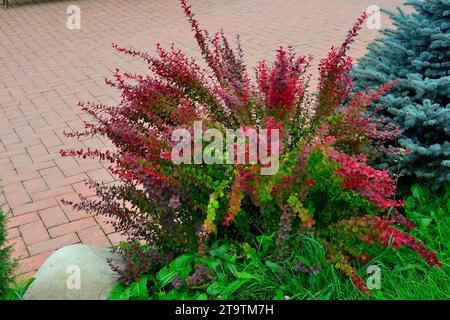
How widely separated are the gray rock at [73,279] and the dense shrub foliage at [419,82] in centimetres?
174

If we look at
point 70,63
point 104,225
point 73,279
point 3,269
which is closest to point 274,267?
point 73,279

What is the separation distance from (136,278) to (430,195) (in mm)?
1804

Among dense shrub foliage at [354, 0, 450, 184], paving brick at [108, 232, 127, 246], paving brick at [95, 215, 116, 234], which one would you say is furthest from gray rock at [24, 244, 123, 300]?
dense shrub foliage at [354, 0, 450, 184]

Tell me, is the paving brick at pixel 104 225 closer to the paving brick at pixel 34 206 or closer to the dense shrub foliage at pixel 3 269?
the paving brick at pixel 34 206

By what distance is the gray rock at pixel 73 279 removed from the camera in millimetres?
2285

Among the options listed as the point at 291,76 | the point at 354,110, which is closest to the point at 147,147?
the point at 291,76

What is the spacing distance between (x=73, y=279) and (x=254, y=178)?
0.97m

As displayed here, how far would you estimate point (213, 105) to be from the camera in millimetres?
2787

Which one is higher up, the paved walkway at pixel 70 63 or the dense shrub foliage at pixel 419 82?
the dense shrub foliage at pixel 419 82

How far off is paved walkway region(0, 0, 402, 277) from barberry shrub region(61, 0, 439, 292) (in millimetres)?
898

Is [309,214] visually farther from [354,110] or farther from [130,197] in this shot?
[130,197]

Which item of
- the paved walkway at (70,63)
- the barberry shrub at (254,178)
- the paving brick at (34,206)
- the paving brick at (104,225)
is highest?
the barberry shrub at (254,178)

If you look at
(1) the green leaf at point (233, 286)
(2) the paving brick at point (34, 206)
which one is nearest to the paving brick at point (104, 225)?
(2) the paving brick at point (34, 206)

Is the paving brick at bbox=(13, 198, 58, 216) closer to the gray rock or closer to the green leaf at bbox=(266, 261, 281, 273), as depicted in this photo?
the gray rock
